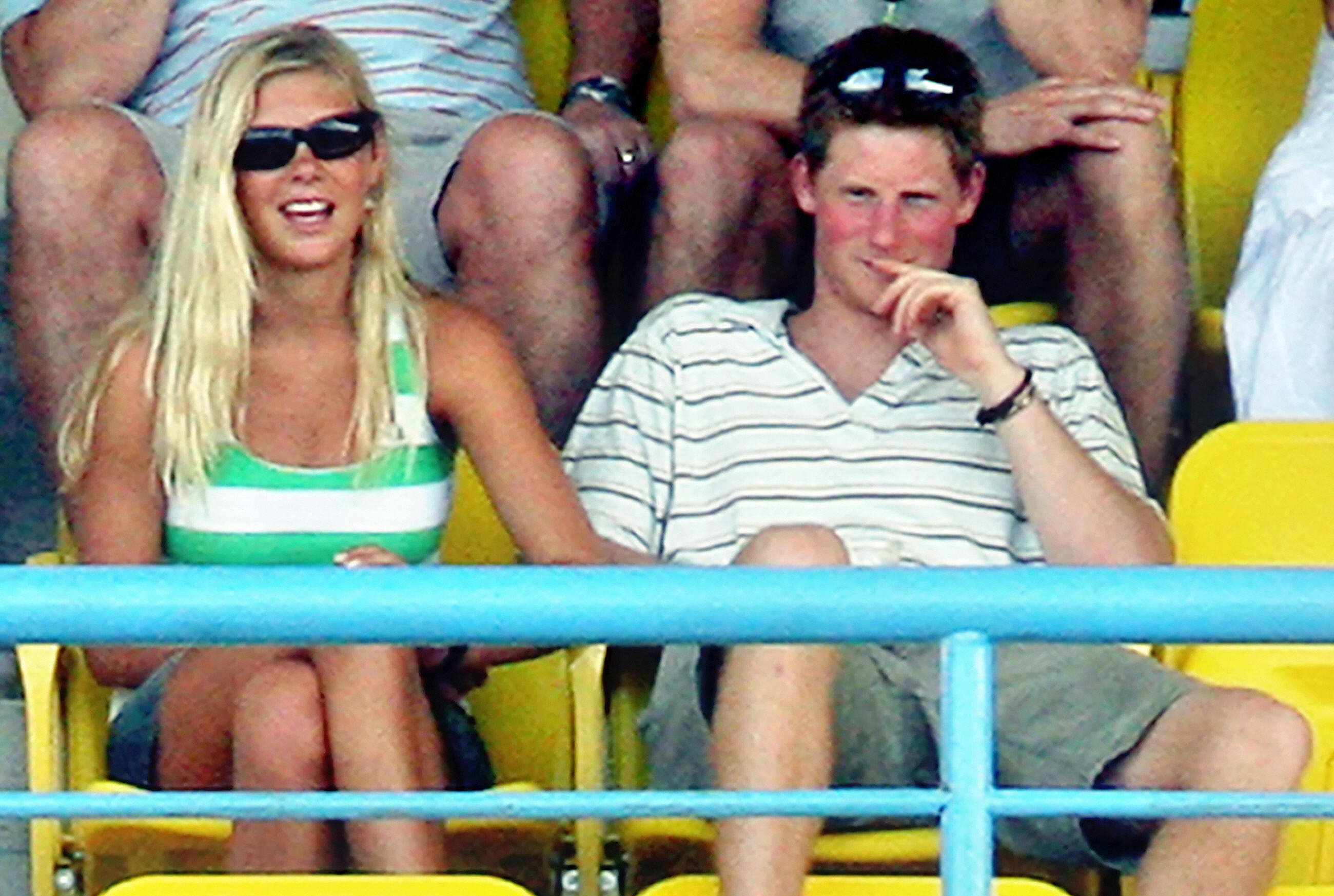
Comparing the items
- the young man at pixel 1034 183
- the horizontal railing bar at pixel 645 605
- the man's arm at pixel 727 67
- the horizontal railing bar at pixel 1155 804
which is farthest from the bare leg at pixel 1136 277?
the horizontal railing bar at pixel 645 605

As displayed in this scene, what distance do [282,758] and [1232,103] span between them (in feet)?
6.14

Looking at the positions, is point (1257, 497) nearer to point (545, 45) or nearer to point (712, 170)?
point (712, 170)

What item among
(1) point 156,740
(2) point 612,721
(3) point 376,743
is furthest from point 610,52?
(3) point 376,743

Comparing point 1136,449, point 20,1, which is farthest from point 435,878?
point 20,1

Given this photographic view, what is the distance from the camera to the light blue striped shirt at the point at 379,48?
3686mm

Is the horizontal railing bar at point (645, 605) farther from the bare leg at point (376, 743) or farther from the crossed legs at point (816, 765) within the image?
the bare leg at point (376, 743)

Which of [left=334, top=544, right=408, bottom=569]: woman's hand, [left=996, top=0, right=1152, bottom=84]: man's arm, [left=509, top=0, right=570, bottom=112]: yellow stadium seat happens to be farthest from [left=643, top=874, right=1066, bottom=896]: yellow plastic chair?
[left=509, top=0, right=570, bottom=112]: yellow stadium seat

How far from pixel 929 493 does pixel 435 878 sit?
2.50 ft

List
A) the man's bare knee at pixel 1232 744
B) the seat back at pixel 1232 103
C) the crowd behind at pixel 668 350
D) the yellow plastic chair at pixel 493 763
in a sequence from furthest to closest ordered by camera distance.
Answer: the seat back at pixel 1232 103, the yellow plastic chair at pixel 493 763, the crowd behind at pixel 668 350, the man's bare knee at pixel 1232 744

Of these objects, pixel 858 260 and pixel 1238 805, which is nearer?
pixel 1238 805

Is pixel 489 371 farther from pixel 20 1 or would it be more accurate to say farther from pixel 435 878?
pixel 20 1

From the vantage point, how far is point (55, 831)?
2.91 meters

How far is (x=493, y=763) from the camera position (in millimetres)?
3135

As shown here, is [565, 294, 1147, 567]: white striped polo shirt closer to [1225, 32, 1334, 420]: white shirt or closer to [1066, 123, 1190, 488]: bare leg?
[1066, 123, 1190, 488]: bare leg
